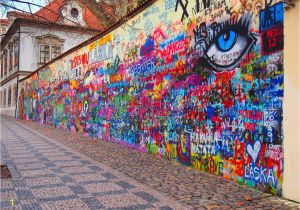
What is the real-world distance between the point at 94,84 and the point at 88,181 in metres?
7.61

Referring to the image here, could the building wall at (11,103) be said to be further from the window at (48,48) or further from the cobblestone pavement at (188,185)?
the cobblestone pavement at (188,185)

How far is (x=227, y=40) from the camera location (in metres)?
6.29

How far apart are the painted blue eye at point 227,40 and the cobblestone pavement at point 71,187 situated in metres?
2.81

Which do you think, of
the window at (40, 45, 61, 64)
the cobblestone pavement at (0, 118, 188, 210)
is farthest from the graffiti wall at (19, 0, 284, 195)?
the window at (40, 45, 61, 64)

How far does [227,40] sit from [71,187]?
3.63 metres

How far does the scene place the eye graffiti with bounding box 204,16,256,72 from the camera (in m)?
5.83

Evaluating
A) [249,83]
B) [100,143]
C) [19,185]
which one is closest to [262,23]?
[249,83]

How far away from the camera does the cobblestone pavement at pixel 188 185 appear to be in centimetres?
471

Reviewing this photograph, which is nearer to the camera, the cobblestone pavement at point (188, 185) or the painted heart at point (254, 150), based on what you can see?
the cobblestone pavement at point (188, 185)

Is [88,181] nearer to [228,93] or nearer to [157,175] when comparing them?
[157,175]

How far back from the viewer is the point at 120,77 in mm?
10953

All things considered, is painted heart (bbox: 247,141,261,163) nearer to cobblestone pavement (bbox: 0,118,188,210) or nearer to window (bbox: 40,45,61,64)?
cobblestone pavement (bbox: 0,118,188,210)

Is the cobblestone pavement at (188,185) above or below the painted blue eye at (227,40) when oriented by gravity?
below

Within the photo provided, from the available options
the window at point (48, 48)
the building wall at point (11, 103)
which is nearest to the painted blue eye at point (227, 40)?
the window at point (48, 48)
